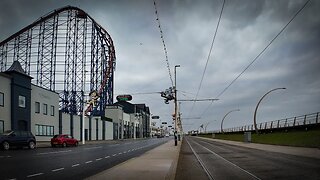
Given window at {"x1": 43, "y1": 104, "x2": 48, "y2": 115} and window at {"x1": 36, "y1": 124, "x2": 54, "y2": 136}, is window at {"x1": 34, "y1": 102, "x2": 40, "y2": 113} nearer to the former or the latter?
window at {"x1": 43, "y1": 104, "x2": 48, "y2": 115}

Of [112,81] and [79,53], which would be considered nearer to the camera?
[79,53]

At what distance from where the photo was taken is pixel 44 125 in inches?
2178

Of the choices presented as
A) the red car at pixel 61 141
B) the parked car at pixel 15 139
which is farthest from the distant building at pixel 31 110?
the parked car at pixel 15 139

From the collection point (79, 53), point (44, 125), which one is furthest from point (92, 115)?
point (44, 125)

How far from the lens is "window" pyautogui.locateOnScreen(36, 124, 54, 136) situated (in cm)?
5331

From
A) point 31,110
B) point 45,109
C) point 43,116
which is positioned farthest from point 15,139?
point 45,109

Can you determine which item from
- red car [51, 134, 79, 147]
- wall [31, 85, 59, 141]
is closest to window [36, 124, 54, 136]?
wall [31, 85, 59, 141]

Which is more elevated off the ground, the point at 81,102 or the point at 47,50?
the point at 47,50

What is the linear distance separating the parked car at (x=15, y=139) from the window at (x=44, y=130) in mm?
17577

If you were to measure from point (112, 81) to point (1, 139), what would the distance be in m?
51.0

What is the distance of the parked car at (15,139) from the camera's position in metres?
32.7

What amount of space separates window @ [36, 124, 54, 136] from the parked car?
57.7 feet

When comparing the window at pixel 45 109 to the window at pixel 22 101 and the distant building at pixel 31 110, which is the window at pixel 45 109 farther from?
the window at pixel 22 101

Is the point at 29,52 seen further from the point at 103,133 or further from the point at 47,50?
the point at 103,133
